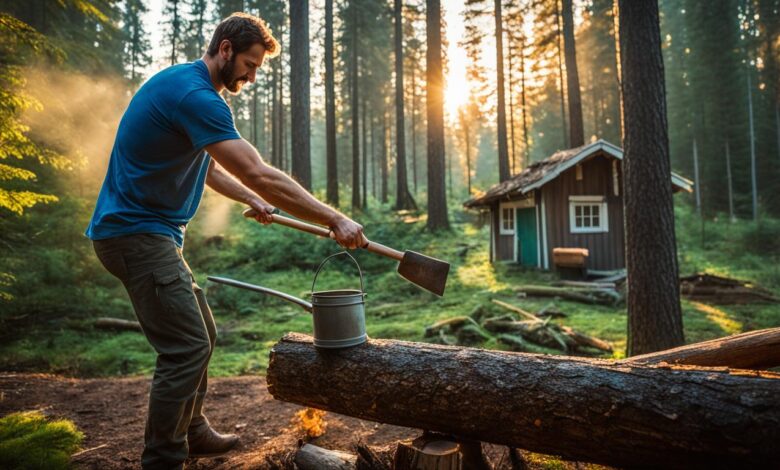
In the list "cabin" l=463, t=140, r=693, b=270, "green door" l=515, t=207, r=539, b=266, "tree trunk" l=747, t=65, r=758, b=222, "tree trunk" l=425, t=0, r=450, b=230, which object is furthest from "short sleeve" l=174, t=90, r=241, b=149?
"tree trunk" l=747, t=65, r=758, b=222

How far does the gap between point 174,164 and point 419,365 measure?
1.98 meters

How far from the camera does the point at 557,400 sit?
2.19m

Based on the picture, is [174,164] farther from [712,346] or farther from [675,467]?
[712,346]

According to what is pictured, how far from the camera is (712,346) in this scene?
2.97 metres

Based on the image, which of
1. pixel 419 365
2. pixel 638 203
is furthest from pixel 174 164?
pixel 638 203

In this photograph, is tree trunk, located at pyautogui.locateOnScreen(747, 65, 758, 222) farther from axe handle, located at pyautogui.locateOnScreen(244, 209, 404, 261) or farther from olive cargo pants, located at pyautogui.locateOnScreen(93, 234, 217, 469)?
olive cargo pants, located at pyautogui.locateOnScreen(93, 234, 217, 469)

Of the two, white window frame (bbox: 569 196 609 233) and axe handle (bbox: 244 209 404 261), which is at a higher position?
white window frame (bbox: 569 196 609 233)

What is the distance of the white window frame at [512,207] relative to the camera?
15.2 m

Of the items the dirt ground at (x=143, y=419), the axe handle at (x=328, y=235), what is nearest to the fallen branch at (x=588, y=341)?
the dirt ground at (x=143, y=419)

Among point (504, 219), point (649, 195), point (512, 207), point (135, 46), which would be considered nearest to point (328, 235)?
point (649, 195)

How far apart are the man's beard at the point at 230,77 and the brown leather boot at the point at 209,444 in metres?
2.61

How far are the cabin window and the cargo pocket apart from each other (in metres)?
15.1

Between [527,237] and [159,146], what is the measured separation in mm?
14581

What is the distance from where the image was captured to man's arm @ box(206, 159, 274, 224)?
321 cm
